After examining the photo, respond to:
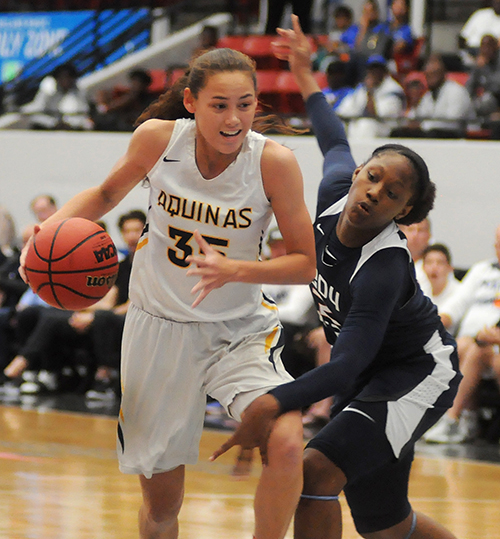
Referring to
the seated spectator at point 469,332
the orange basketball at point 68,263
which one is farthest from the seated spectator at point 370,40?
the orange basketball at point 68,263

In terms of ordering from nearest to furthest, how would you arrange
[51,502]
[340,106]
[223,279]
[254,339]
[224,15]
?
[223,279]
[254,339]
[51,502]
[340,106]
[224,15]

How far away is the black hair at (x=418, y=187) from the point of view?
3.05 meters

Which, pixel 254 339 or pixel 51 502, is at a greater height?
pixel 254 339

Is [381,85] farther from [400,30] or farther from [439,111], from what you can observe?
[400,30]

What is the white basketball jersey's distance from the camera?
10.1 ft

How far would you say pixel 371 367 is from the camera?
3.21 meters

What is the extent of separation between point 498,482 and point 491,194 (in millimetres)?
3190

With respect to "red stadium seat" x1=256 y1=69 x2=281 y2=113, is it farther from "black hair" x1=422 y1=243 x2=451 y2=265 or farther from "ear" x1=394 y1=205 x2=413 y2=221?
"ear" x1=394 y1=205 x2=413 y2=221

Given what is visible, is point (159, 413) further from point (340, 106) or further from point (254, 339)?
point (340, 106)

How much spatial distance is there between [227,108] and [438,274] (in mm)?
3936

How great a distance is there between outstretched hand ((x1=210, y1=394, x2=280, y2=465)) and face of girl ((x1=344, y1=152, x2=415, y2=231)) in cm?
66

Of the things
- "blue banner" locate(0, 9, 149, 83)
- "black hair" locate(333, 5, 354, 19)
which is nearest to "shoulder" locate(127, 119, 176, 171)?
"black hair" locate(333, 5, 354, 19)

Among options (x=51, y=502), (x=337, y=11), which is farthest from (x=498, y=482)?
(x=337, y=11)

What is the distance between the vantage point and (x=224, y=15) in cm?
1275
